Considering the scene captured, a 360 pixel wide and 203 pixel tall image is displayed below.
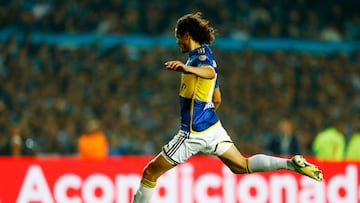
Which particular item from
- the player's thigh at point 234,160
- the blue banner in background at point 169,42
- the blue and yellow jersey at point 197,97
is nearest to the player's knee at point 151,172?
the blue and yellow jersey at point 197,97

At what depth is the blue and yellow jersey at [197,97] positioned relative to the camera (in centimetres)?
795

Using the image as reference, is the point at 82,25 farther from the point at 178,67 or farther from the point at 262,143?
the point at 178,67

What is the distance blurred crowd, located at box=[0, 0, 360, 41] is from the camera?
18453 millimetres

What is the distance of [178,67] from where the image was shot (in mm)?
7297

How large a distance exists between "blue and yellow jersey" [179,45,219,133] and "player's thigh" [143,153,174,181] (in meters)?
0.33

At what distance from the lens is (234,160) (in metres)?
8.20

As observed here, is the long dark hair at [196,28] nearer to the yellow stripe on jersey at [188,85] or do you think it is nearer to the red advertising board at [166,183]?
the yellow stripe on jersey at [188,85]

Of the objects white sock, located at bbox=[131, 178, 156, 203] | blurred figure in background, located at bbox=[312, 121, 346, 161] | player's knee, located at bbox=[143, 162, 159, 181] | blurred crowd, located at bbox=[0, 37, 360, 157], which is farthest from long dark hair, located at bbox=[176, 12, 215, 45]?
blurred crowd, located at bbox=[0, 37, 360, 157]

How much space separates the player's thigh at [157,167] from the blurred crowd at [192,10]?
10202 mm

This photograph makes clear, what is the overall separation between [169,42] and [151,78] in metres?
0.98

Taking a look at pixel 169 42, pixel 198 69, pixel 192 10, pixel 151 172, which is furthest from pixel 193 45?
pixel 192 10

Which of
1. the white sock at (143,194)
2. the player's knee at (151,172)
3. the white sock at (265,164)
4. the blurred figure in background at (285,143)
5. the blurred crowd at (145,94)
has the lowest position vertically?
the white sock at (143,194)

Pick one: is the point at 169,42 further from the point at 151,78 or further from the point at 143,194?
the point at 143,194

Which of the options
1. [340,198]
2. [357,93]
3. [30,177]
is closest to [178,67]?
[30,177]
